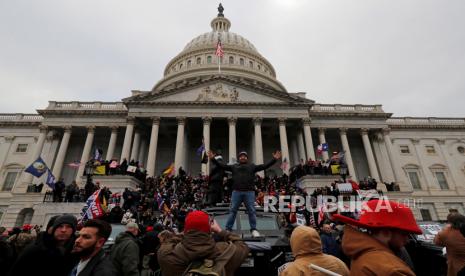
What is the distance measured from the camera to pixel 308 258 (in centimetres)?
276

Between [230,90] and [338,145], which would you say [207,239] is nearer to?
[230,90]

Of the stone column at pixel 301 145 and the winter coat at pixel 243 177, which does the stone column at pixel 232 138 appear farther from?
the winter coat at pixel 243 177

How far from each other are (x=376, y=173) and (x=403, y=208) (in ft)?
117

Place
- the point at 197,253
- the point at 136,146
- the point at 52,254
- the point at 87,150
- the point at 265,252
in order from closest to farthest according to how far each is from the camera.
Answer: the point at 197,253, the point at 52,254, the point at 265,252, the point at 136,146, the point at 87,150

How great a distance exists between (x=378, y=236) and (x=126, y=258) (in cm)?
345

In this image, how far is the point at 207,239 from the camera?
3.06m

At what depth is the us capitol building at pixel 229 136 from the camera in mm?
32500

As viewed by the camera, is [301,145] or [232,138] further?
[301,145]

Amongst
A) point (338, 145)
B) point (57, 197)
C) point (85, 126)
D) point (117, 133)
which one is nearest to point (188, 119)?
point (117, 133)

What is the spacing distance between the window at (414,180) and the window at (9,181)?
52.8m

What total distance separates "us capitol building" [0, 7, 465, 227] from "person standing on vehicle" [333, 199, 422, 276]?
2695 centimetres

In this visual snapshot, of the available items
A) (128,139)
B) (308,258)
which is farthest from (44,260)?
(128,139)

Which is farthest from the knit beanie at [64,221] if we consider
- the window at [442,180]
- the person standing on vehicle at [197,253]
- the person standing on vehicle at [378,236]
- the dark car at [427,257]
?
the window at [442,180]

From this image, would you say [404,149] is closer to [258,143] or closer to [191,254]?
[258,143]
